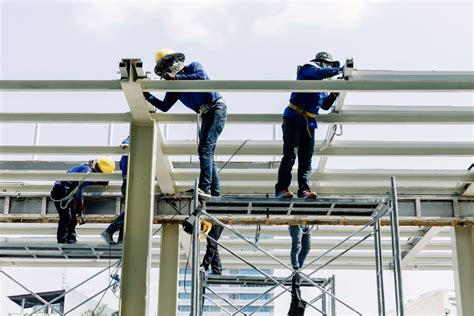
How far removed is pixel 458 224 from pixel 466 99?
9.80 ft

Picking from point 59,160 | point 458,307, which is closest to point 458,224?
point 458,307

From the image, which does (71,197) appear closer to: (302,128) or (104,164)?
(104,164)

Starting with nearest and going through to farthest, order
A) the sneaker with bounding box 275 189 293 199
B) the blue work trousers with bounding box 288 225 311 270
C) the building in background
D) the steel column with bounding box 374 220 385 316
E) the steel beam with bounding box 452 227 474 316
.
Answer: the sneaker with bounding box 275 189 293 199 → the steel column with bounding box 374 220 385 316 → the blue work trousers with bounding box 288 225 311 270 → the steel beam with bounding box 452 227 474 316 → the building in background

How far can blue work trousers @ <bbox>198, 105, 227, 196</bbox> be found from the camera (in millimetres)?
9477

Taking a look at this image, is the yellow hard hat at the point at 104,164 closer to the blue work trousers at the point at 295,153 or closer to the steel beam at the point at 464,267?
the blue work trousers at the point at 295,153

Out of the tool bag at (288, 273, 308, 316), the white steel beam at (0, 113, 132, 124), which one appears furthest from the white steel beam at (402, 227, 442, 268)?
the white steel beam at (0, 113, 132, 124)

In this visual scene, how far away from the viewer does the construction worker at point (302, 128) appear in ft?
31.0

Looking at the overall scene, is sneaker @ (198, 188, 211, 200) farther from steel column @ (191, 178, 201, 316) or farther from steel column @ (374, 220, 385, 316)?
steel column @ (374, 220, 385, 316)

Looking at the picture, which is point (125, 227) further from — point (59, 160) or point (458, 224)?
point (458, 224)

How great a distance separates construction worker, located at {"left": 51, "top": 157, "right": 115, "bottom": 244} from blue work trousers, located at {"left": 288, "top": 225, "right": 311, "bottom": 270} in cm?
343

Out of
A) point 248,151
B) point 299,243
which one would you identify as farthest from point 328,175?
point 248,151

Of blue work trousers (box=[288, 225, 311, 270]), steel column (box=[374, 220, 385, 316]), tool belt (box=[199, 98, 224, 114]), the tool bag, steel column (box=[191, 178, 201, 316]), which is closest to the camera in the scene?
steel column (box=[191, 178, 201, 316])

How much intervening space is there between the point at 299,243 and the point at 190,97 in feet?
12.4

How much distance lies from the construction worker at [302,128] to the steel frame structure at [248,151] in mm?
421
